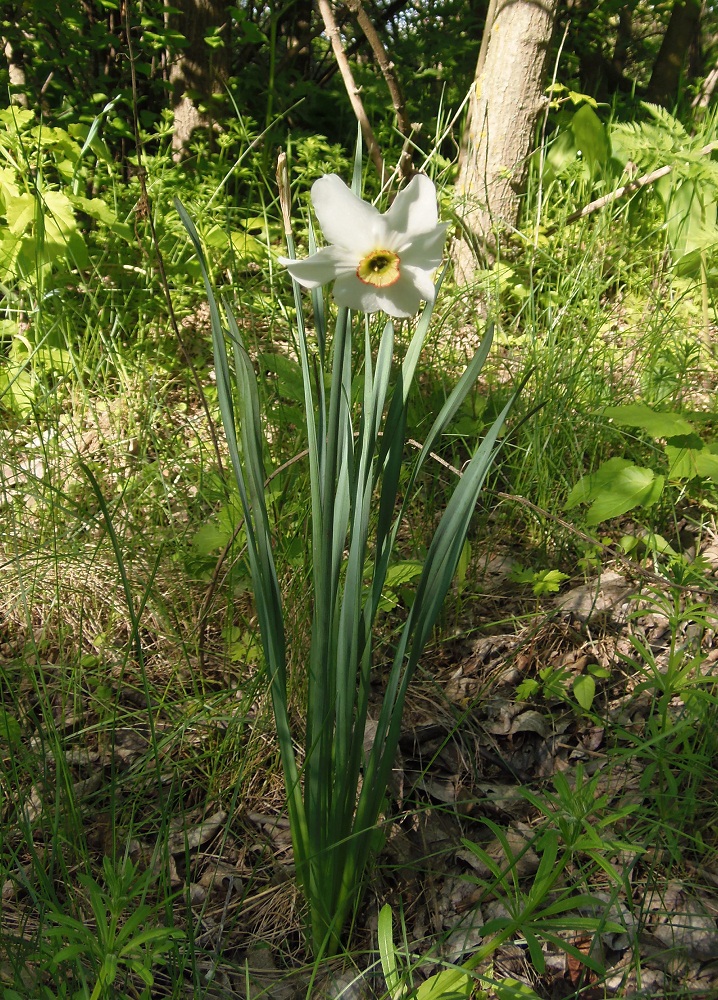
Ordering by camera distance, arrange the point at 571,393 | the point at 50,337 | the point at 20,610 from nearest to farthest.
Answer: the point at 20,610
the point at 571,393
the point at 50,337

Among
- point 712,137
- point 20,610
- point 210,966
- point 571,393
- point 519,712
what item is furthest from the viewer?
point 712,137

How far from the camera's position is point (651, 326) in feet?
8.23

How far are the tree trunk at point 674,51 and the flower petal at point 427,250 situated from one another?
4.06m

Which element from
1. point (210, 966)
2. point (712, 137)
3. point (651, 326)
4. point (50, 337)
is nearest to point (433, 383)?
point (651, 326)

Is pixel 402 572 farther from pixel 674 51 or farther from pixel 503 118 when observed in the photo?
pixel 674 51

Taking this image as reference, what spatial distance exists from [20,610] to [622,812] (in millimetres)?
1310

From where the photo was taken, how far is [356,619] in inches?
41.7

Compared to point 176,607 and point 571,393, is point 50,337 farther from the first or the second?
point 571,393

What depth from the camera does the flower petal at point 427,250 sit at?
0.88m

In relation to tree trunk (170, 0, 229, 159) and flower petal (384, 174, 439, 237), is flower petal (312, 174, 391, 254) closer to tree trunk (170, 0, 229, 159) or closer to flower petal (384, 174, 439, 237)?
flower petal (384, 174, 439, 237)

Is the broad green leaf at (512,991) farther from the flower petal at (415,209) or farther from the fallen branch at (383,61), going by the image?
the fallen branch at (383,61)

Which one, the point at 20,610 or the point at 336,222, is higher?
the point at 336,222

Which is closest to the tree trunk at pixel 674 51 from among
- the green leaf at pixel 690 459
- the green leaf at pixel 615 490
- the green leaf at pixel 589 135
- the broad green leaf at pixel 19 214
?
the green leaf at pixel 589 135

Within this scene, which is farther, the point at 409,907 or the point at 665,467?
the point at 665,467
